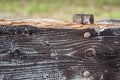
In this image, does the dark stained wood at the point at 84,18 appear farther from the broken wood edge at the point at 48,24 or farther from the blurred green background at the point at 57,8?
the blurred green background at the point at 57,8

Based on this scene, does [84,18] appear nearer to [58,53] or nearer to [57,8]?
[58,53]

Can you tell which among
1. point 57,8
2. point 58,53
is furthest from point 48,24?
point 57,8

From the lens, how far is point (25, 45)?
204cm

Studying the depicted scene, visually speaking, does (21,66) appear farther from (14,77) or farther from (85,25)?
(85,25)

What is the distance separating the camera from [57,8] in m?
11.6

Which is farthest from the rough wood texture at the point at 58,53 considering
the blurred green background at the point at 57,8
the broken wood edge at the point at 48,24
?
the blurred green background at the point at 57,8

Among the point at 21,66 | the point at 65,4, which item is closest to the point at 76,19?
the point at 21,66

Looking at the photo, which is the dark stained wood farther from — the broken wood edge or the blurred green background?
the blurred green background

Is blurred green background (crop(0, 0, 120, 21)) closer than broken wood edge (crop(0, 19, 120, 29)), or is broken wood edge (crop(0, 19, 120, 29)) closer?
broken wood edge (crop(0, 19, 120, 29))

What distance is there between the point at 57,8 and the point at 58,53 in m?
9.60

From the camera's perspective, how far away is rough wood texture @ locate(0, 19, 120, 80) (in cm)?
203

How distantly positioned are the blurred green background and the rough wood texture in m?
8.03

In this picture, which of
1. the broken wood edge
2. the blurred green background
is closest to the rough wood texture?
the broken wood edge

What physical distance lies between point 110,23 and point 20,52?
17.7 inches
